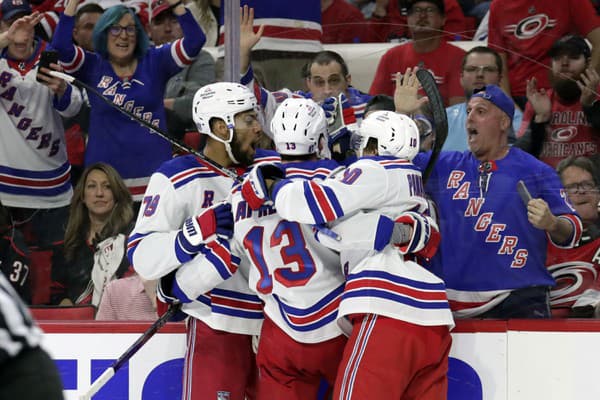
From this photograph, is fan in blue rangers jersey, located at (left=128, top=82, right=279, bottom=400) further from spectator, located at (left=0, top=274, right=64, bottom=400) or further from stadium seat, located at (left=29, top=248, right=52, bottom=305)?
spectator, located at (left=0, top=274, right=64, bottom=400)

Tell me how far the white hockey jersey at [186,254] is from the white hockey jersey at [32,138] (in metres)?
0.56

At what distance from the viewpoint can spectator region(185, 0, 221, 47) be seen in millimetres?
3574

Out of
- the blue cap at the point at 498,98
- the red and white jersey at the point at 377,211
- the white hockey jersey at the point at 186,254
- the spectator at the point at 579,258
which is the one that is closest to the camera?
the red and white jersey at the point at 377,211

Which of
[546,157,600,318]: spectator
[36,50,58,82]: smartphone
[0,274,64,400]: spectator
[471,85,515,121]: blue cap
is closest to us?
[0,274,64,400]: spectator

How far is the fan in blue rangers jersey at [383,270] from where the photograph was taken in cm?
279

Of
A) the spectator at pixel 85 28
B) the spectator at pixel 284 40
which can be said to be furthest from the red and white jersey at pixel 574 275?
the spectator at pixel 85 28

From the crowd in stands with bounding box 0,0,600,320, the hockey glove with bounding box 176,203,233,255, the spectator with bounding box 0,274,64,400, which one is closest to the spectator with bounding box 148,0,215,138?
the crowd in stands with bounding box 0,0,600,320

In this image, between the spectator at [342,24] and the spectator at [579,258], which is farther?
the spectator at [342,24]

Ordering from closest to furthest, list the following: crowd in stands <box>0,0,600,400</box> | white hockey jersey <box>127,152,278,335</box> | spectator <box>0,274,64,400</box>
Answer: spectator <box>0,274,64,400</box>
crowd in stands <box>0,0,600,400</box>
white hockey jersey <box>127,152,278,335</box>

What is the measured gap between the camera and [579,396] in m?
3.24

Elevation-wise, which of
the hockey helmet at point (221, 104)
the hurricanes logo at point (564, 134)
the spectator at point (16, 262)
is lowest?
the spectator at point (16, 262)

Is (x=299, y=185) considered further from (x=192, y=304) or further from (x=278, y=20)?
(x=278, y=20)

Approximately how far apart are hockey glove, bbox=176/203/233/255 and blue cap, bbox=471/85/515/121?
2.97 ft

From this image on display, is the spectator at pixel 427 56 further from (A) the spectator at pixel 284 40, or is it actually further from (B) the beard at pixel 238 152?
(B) the beard at pixel 238 152
